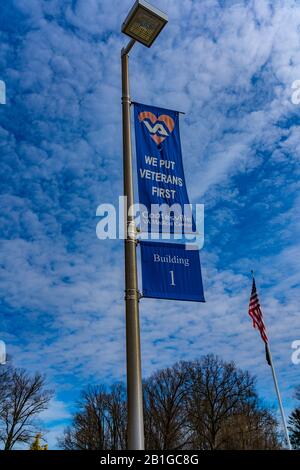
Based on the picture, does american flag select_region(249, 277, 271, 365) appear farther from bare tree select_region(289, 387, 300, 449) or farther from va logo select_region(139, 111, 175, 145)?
bare tree select_region(289, 387, 300, 449)

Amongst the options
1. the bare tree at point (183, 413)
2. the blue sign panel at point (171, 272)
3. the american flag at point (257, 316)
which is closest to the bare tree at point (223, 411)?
the bare tree at point (183, 413)

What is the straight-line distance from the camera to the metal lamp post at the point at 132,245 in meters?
4.85

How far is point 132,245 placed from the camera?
19.1 ft

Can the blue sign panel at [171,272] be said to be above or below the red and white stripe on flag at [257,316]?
below

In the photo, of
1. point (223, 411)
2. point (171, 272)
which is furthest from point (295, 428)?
point (171, 272)

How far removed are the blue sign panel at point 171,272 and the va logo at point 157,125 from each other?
5.98 feet

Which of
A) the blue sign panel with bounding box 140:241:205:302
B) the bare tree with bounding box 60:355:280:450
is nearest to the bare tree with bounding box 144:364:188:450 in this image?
the bare tree with bounding box 60:355:280:450

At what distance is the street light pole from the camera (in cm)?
479

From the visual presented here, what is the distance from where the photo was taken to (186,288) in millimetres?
5941

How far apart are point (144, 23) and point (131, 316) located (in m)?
4.44

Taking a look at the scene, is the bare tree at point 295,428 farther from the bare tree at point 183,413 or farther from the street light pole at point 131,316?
the street light pole at point 131,316

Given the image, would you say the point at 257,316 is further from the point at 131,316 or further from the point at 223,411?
the point at 223,411
